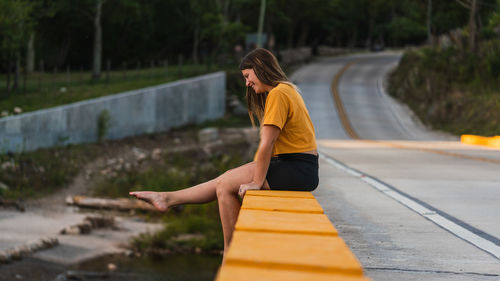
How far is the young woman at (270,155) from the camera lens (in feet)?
17.2

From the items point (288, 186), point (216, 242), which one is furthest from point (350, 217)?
point (216, 242)

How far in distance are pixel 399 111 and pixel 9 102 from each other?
24.4 metres

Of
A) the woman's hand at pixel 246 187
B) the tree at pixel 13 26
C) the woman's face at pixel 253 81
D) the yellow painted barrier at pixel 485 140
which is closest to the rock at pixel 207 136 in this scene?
the tree at pixel 13 26

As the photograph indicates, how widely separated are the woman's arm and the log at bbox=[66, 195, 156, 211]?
54.4 ft

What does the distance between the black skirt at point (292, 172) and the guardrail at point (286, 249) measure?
104 centimetres

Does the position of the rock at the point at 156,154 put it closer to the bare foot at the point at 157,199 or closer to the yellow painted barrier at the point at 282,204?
the bare foot at the point at 157,199

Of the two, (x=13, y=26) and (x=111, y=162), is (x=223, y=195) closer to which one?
(x=111, y=162)

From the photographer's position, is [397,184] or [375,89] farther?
[375,89]

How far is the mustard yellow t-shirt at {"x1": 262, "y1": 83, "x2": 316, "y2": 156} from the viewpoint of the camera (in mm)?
5246

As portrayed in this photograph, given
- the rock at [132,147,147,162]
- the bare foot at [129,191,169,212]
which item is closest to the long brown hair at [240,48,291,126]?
the bare foot at [129,191,169,212]

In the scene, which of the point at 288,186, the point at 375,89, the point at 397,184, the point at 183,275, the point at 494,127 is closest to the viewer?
the point at 288,186

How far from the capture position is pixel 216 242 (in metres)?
19.9

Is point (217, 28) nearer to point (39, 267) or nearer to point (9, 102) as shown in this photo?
point (9, 102)

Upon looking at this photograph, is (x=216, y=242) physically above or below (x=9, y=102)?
below
